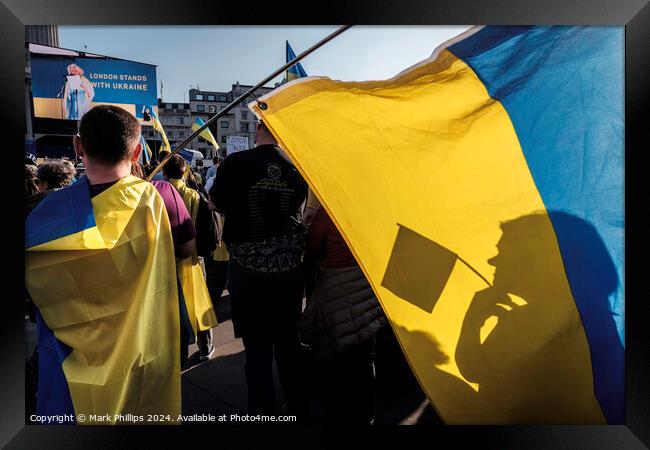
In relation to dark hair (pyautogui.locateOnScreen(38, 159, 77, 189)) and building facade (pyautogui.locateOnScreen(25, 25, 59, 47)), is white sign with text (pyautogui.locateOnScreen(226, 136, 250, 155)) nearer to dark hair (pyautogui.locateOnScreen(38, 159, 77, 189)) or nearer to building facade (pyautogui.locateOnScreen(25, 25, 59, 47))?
dark hair (pyautogui.locateOnScreen(38, 159, 77, 189))

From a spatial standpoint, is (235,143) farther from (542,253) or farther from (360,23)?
(542,253)

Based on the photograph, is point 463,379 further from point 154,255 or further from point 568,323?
point 154,255

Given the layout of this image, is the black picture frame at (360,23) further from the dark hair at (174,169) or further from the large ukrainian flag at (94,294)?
the dark hair at (174,169)

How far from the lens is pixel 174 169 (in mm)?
3324

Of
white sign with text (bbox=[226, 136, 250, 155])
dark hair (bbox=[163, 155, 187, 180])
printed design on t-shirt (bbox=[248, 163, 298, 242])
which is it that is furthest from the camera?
white sign with text (bbox=[226, 136, 250, 155])

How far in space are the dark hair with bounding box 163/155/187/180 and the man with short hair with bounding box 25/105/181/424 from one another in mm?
1670

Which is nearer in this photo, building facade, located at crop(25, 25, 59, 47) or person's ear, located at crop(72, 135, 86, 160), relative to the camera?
person's ear, located at crop(72, 135, 86, 160)

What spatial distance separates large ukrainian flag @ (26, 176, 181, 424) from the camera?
1.57 metres

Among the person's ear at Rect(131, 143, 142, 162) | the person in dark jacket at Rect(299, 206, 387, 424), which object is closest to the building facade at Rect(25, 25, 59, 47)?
the person's ear at Rect(131, 143, 142, 162)

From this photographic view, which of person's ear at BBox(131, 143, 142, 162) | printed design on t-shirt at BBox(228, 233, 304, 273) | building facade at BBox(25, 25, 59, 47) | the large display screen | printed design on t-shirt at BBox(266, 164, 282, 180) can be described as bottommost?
printed design on t-shirt at BBox(228, 233, 304, 273)

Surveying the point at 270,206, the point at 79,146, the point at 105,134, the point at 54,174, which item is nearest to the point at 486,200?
the point at 270,206

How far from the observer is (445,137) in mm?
1650

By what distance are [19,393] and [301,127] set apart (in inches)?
71.7

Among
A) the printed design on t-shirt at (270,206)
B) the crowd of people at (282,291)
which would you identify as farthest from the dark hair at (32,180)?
the printed design on t-shirt at (270,206)
